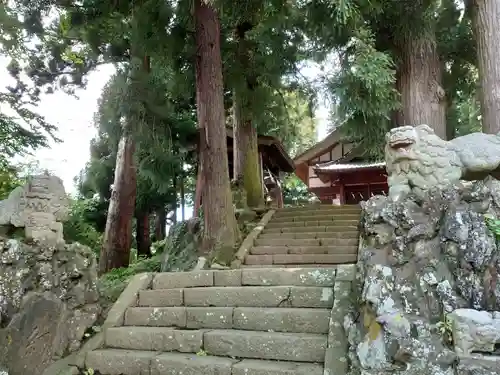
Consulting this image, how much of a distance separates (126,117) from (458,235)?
19.8ft

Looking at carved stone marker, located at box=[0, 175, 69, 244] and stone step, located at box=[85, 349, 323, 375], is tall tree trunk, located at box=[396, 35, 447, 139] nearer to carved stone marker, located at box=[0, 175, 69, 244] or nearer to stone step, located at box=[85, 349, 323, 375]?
stone step, located at box=[85, 349, 323, 375]

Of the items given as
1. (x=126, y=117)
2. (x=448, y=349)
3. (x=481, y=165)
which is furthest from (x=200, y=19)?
(x=448, y=349)

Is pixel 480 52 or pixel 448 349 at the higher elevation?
pixel 480 52

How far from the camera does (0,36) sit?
23.4 ft

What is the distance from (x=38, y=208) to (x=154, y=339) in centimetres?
158

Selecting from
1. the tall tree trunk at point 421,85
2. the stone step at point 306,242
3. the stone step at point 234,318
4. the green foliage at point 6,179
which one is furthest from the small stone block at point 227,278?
the green foliage at point 6,179

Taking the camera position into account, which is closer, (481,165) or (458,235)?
(458,235)

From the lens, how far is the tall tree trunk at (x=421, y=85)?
7.19 meters

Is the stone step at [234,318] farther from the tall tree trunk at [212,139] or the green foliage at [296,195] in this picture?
the green foliage at [296,195]

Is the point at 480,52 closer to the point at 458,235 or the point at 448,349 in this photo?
the point at 458,235

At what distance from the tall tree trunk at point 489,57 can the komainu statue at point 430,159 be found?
2796 mm

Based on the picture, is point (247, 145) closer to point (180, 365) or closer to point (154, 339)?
point (154, 339)

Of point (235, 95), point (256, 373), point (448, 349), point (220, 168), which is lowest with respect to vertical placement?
point (256, 373)

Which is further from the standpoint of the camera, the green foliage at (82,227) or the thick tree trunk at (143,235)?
the thick tree trunk at (143,235)
